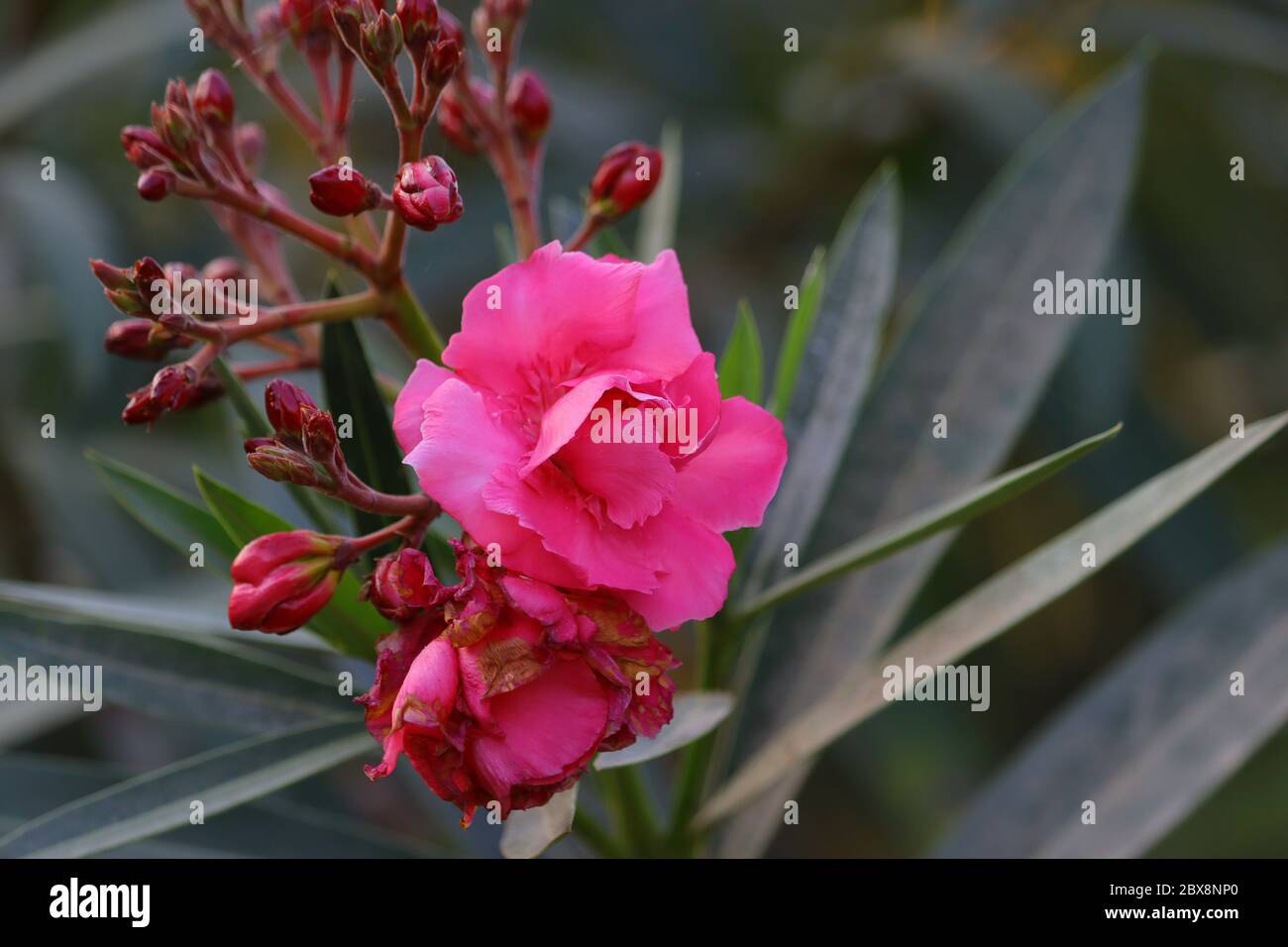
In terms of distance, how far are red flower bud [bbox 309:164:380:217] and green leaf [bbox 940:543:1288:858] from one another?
2.71ft

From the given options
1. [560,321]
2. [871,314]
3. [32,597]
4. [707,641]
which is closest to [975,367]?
[871,314]

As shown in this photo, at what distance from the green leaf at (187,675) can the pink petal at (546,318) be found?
0.40 meters

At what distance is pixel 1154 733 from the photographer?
117 centimetres

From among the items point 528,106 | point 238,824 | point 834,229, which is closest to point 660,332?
point 528,106

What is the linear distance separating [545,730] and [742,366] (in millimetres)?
385

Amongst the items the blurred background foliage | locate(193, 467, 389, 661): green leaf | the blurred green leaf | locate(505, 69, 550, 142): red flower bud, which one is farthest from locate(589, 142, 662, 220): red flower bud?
the blurred background foliage

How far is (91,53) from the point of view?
178 cm

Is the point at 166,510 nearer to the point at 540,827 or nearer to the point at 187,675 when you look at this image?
the point at 187,675

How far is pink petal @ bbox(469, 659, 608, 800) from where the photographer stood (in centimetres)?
61

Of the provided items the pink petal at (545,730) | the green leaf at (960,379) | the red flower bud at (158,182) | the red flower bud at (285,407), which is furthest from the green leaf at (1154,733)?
the red flower bud at (158,182)

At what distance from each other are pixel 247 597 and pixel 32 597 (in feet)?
1.21

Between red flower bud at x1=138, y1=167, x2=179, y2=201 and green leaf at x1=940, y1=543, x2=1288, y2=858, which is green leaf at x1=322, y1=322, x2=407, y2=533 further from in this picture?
green leaf at x1=940, y1=543, x2=1288, y2=858

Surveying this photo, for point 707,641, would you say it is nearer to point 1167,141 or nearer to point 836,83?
point 836,83

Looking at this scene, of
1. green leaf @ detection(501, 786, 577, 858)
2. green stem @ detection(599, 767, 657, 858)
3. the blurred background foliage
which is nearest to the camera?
green leaf @ detection(501, 786, 577, 858)
